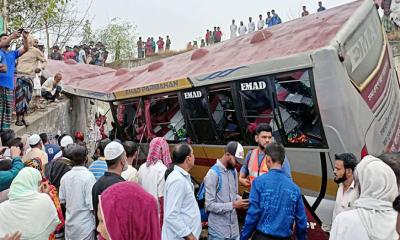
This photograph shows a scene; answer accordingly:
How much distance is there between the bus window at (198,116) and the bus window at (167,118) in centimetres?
38

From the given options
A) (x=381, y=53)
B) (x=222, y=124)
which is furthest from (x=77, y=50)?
(x=381, y=53)

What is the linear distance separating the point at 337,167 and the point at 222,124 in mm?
2923

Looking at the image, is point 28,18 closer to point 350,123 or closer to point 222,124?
point 222,124

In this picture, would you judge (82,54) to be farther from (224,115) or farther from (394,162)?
(394,162)

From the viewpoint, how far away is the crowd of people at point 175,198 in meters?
2.40

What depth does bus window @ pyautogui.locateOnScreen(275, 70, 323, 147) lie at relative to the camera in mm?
5266

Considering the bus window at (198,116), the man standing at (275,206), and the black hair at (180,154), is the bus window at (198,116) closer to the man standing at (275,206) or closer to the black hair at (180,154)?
the black hair at (180,154)

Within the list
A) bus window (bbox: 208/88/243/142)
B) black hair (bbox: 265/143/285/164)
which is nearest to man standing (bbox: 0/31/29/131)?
bus window (bbox: 208/88/243/142)

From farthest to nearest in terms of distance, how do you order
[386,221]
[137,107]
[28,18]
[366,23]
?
[28,18] → [137,107] → [366,23] → [386,221]

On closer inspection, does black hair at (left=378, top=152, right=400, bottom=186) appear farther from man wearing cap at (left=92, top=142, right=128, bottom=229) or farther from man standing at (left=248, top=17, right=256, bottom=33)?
man standing at (left=248, top=17, right=256, bottom=33)

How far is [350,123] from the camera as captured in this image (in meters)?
4.86

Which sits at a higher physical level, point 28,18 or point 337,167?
point 28,18

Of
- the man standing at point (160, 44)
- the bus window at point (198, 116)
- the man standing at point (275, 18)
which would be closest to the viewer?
the bus window at point (198, 116)

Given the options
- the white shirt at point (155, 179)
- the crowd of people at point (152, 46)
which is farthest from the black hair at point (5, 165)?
the crowd of people at point (152, 46)
